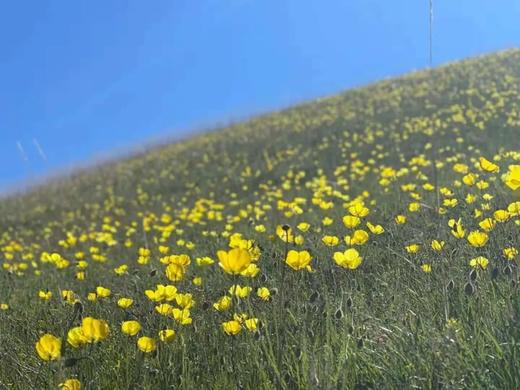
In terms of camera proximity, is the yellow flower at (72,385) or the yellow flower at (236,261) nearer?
the yellow flower at (72,385)

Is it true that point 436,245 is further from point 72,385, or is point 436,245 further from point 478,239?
point 72,385

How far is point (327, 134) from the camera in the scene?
1642 centimetres

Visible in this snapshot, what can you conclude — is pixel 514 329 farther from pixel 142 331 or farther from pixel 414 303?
pixel 142 331

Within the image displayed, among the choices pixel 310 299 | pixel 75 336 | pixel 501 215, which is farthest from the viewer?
pixel 501 215

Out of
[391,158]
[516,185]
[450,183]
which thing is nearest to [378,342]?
[516,185]

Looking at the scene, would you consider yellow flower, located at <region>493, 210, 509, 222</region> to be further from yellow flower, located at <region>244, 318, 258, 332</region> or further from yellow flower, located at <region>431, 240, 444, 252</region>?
yellow flower, located at <region>244, 318, 258, 332</region>

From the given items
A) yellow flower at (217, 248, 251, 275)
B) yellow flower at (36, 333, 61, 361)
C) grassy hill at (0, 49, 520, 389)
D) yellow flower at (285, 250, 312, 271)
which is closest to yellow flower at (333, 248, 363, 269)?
grassy hill at (0, 49, 520, 389)

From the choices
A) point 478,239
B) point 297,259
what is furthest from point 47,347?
point 478,239

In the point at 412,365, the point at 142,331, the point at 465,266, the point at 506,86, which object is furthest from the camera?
the point at 506,86

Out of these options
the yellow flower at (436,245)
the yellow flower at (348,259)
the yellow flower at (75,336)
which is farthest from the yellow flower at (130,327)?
the yellow flower at (436,245)

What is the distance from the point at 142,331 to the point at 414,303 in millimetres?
1277

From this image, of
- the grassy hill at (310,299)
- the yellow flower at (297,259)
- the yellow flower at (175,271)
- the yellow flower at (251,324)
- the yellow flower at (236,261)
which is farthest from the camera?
the yellow flower at (175,271)

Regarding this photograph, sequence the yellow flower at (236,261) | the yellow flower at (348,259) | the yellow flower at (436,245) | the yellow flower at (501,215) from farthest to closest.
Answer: the yellow flower at (501,215) < the yellow flower at (436,245) < the yellow flower at (348,259) < the yellow flower at (236,261)

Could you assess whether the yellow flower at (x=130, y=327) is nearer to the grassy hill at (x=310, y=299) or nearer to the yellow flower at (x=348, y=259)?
the grassy hill at (x=310, y=299)
